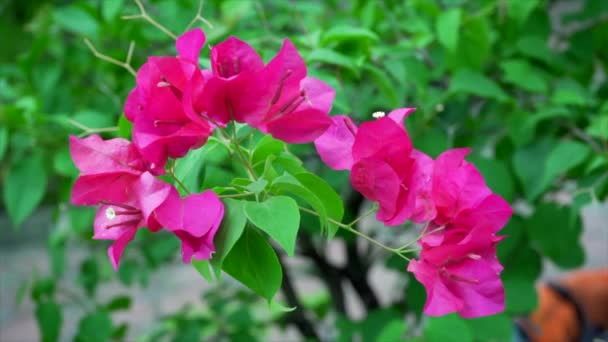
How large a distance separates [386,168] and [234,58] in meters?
0.09

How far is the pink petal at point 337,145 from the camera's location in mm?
371

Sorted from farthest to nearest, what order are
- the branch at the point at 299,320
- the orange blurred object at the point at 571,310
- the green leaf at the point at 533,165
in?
the orange blurred object at the point at 571,310 < the branch at the point at 299,320 < the green leaf at the point at 533,165

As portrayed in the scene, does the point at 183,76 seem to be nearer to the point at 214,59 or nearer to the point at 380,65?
the point at 214,59

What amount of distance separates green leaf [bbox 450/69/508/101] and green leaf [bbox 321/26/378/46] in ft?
0.48

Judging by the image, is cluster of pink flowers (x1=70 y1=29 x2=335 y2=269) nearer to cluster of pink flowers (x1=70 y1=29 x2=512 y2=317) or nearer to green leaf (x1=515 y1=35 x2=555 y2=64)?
cluster of pink flowers (x1=70 y1=29 x2=512 y2=317)

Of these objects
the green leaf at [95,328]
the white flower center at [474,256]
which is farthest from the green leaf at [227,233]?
the green leaf at [95,328]

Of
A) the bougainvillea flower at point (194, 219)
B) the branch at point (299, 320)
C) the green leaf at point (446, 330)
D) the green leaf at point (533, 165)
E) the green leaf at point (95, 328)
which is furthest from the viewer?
the branch at point (299, 320)

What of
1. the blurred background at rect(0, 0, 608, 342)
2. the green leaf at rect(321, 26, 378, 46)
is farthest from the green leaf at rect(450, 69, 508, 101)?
the green leaf at rect(321, 26, 378, 46)

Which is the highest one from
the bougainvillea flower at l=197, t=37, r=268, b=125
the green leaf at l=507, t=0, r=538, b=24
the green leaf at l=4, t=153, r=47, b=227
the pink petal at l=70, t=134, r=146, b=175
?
the bougainvillea flower at l=197, t=37, r=268, b=125

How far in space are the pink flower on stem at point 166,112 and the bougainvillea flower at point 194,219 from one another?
22mm

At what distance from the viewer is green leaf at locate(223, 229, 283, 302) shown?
1.15 feet

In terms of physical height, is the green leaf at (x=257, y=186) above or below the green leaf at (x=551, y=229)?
above

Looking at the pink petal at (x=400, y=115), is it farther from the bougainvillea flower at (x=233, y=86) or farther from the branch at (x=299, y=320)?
the branch at (x=299, y=320)

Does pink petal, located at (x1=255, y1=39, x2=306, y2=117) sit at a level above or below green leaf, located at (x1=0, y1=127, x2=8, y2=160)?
above
